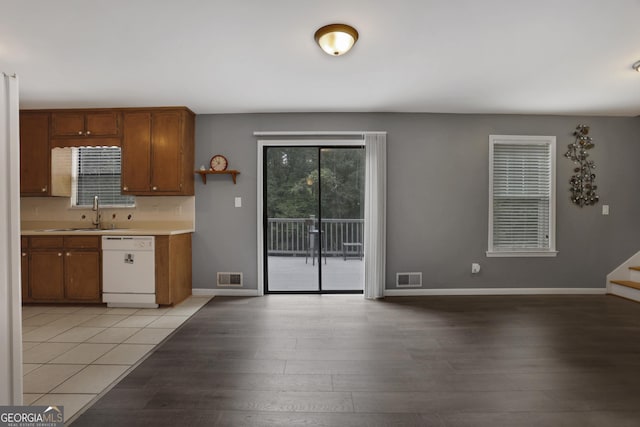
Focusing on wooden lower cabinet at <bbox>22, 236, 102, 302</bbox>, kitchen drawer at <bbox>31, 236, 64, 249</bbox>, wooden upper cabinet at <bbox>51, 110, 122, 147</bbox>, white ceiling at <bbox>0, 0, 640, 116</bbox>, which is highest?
white ceiling at <bbox>0, 0, 640, 116</bbox>

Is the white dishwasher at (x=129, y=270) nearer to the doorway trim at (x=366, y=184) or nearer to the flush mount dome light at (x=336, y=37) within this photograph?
the doorway trim at (x=366, y=184)

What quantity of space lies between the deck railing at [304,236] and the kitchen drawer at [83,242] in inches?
102

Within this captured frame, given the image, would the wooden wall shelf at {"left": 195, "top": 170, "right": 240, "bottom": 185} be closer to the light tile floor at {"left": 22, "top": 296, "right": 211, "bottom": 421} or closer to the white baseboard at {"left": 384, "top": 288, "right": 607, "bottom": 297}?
the light tile floor at {"left": 22, "top": 296, "right": 211, "bottom": 421}

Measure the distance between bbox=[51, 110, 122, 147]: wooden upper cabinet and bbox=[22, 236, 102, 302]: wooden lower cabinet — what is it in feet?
4.07

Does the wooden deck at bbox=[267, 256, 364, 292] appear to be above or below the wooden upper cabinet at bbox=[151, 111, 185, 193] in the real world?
below

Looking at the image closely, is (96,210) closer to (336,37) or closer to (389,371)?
(336,37)

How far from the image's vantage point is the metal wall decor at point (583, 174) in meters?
4.25

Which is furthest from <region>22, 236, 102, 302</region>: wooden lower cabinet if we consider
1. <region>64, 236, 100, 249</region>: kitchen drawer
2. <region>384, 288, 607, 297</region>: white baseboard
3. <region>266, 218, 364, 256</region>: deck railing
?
<region>384, 288, 607, 297</region>: white baseboard

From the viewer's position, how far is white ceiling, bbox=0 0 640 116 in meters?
2.12

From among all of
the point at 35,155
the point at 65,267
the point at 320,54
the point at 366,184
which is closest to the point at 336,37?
the point at 320,54

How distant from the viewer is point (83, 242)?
3.65m

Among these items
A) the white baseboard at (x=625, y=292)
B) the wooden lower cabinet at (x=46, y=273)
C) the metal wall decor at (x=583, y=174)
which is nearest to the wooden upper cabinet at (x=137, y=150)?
the wooden lower cabinet at (x=46, y=273)

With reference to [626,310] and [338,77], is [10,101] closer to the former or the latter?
[338,77]

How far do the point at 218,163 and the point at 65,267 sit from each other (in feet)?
7.01
